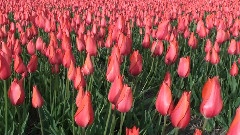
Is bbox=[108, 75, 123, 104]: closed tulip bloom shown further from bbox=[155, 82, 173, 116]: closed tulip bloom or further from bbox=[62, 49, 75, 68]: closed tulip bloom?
bbox=[62, 49, 75, 68]: closed tulip bloom

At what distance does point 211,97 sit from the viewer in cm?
153

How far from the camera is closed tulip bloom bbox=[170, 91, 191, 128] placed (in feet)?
4.99

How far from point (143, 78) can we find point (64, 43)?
1378 mm

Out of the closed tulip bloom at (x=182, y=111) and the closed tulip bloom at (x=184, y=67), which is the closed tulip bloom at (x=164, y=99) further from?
the closed tulip bloom at (x=184, y=67)

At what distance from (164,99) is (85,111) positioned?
0.40m

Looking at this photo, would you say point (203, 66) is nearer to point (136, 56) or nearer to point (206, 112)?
point (136, 56)

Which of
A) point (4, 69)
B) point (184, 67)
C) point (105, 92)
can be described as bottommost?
point (105, 92)

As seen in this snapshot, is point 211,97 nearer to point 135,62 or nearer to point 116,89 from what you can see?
point 116,89

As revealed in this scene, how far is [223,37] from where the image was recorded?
154 inches

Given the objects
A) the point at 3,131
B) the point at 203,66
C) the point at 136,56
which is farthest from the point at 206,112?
the point at 203,66

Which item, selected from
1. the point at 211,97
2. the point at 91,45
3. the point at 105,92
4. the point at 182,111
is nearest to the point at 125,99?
the point at 182,111

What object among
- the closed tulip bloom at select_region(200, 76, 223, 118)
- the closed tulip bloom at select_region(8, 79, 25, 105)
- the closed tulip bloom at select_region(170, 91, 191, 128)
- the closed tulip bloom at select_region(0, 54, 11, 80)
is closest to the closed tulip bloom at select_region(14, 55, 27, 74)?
the closed tulip bloom at select_region(0, 54, 11, 80)

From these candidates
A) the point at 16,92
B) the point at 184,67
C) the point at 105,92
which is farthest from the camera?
the point at 105,92

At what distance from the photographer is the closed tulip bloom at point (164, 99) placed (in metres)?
1.65
